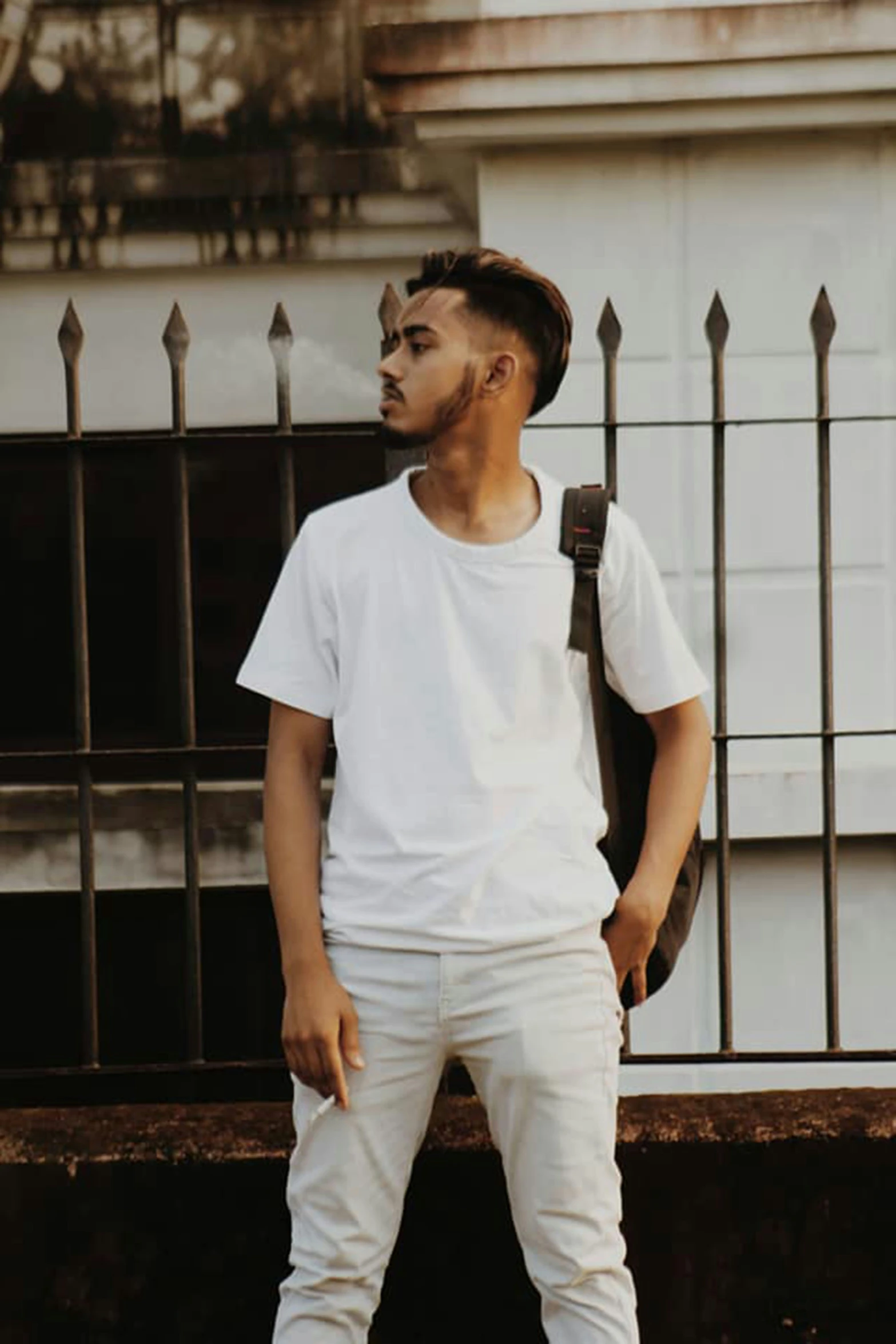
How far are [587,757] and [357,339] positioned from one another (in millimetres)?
4465

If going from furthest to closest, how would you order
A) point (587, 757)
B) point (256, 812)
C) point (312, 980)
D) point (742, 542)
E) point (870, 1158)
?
point (256, 812)
point (742, 542)
point (870, 1158)
point (587, 757)
point (312, 980)

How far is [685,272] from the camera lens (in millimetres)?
5684

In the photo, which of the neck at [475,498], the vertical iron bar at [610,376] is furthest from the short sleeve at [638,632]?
the vertical iron bar at [610,376]

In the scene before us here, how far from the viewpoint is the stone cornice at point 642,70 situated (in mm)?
5238

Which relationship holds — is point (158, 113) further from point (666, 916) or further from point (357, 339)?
point (666, 916)

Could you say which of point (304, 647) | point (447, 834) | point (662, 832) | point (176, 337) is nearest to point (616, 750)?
point (662, 832)

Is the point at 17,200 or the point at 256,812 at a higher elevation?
the point at 17,200

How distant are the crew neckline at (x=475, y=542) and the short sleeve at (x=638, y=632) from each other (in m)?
0.09

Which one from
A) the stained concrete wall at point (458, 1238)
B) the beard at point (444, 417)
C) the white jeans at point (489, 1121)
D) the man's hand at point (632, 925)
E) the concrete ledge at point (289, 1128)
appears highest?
the beard at point (444, 417)

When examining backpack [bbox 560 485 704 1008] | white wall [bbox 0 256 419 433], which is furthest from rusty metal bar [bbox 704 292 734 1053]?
white wall [bbox 0 256 419 433]

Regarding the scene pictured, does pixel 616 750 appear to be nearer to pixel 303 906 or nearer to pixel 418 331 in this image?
pixel 303 906

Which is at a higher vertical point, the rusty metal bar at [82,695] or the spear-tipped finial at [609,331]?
the spear-tipped finial at [609,331]

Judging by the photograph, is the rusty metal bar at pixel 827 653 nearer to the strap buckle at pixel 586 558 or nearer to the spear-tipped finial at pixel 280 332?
the spear-tipped finial at pixel 280 332

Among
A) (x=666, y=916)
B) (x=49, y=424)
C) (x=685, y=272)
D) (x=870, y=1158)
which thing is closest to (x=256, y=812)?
(x=49, y=424)
